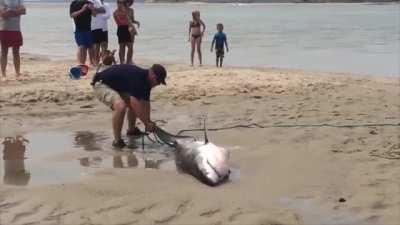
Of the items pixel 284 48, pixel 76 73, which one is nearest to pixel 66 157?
pixel 76 73

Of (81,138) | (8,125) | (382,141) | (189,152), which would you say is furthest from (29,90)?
(382,141)

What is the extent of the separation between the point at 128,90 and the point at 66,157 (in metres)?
1.02

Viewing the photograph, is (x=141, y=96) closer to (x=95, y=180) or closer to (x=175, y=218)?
(x=95, y=180)

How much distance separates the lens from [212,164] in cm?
641

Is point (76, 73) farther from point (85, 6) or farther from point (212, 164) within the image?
point (212, 164)

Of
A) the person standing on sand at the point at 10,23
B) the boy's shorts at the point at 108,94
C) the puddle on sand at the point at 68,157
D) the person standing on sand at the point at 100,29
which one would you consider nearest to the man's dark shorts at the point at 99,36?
the person standing on sand at the point at 100,29

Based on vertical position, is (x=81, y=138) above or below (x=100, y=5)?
below

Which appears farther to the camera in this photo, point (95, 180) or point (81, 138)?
point (81, 138)

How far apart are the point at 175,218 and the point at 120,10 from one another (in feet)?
28.4

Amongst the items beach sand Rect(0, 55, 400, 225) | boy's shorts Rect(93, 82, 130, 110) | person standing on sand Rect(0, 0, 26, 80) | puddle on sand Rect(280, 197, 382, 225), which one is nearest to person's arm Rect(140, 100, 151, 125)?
boy's shorts Rect(93, 82, 130, 110)

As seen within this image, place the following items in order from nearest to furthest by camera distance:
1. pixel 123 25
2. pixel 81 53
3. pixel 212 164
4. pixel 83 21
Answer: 1. pixel 212 164
2. pixel 83 21
3. pixel 81 53
4. pixel 123 25

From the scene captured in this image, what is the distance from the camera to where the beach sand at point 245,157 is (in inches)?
213

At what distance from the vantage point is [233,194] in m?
5.92

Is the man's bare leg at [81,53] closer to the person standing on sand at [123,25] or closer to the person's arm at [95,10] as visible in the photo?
the person's arm at [95,10]
